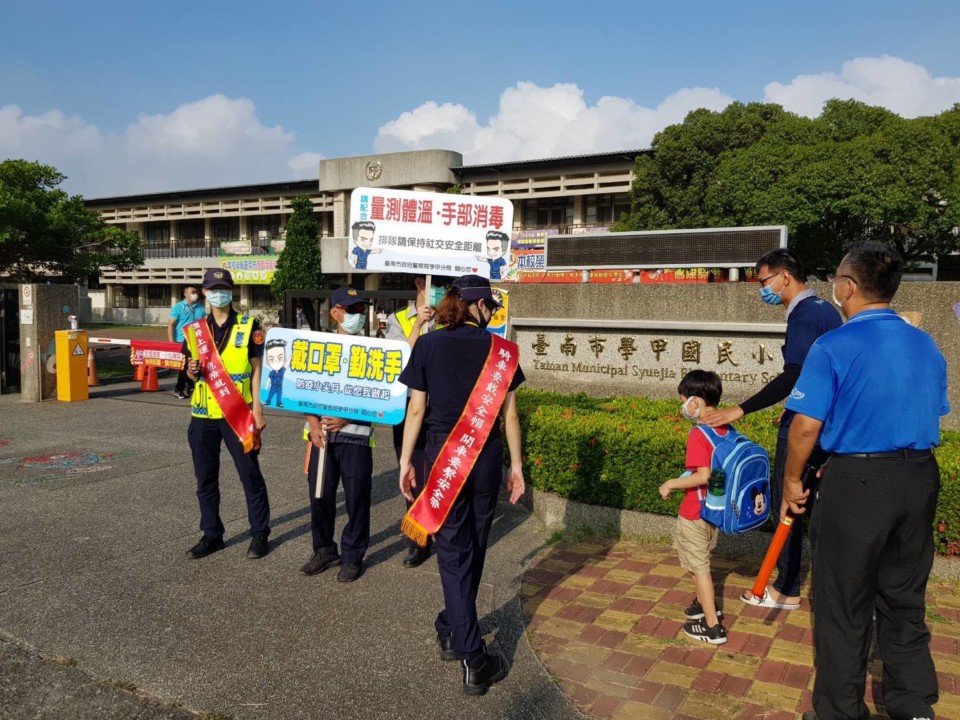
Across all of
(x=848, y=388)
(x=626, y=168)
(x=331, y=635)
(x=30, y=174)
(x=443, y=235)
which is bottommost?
(x=331, y=635)

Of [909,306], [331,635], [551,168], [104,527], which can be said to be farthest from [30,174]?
[551,168]

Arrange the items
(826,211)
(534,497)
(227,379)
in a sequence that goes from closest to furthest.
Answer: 1. (227,379)
2. (534,497)
3. (826,211)

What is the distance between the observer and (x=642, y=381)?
821cm

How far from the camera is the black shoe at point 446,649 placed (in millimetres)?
3498

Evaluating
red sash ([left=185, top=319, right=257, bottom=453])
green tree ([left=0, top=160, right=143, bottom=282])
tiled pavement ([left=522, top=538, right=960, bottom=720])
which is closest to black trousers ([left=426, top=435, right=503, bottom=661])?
tiled pavement ([left=522, top=538, right=960, bottom=720])

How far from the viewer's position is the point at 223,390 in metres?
4.73

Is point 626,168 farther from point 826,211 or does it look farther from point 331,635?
point 331,635

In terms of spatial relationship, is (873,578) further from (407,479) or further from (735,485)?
(407,479)

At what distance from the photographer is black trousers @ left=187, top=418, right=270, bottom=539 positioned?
4836mm

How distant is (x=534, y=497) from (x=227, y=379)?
2.54m

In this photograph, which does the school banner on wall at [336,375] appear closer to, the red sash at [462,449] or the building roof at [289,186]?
the red sash at [462,449]

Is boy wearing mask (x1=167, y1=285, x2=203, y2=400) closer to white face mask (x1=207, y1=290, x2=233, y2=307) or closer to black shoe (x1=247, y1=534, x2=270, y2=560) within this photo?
white face mask (x1=207, y1=290, x2=233, y2=307)

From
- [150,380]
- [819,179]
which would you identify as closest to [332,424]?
[150,380]

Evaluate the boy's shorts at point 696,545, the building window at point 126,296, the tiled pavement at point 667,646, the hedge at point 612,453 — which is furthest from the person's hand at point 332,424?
the building window at point 126,296
